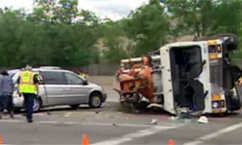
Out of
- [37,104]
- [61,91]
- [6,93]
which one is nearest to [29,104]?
[6,93]

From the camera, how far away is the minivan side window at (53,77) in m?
18.7

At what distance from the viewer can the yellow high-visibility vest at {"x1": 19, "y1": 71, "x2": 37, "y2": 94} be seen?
14.7 m

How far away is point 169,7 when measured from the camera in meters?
40.0

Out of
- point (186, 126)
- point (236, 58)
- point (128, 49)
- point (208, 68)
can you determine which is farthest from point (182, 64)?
point (128, 49)

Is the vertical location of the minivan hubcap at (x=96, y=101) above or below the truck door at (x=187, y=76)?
below

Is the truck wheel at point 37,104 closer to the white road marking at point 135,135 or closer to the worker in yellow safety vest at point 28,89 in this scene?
the worker in yellow safety vest at point 28,89

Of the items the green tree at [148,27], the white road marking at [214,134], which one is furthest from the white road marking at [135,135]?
the green tree at [148,27]

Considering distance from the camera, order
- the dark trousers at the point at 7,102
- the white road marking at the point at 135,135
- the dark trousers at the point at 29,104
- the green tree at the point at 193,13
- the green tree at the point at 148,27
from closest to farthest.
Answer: the white road marking at the point at 135,135
the dark trousers at the point at 29,104
the dark trousers at the point at 7,102
the green tree at the point at 193,13
the green tree at the point at 148,27

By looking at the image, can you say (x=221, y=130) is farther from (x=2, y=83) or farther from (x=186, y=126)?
(x=2, y=83)

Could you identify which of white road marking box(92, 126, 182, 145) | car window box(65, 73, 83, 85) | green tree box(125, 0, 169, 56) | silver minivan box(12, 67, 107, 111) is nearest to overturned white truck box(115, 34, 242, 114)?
white road marking box(92, 126, 182, 145)

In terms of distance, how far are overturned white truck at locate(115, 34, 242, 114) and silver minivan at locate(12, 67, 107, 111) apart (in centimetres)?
307

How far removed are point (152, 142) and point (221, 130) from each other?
2.86 m

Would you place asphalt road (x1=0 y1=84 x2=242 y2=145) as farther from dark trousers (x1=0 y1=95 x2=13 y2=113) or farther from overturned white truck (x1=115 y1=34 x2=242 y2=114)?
overturned white truck (x1=115 y1=34 x2=242 y2=114)

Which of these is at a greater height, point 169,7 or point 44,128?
point 169,7
